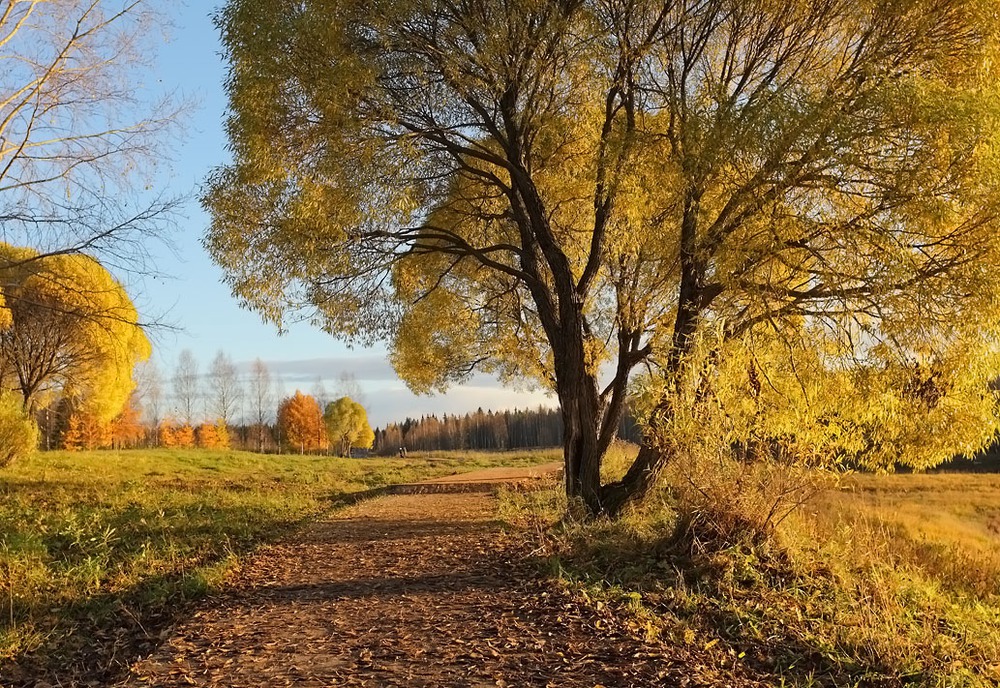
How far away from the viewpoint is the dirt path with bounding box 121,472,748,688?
13.6ft

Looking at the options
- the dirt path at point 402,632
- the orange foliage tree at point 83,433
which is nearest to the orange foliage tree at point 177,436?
the orange foliage tree at point 83,433

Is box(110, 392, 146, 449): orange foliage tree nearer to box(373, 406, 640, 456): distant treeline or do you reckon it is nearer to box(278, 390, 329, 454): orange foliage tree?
box(278, 390, 329, 454): orange foliage tree

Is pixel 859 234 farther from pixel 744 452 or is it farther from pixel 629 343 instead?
pixel 629 343

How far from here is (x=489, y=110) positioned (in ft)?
33.2

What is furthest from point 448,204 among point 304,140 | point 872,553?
point 872,553

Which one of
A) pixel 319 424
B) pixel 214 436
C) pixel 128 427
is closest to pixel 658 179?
pixel 128 427

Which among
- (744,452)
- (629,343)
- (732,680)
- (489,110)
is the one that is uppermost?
(489,110)

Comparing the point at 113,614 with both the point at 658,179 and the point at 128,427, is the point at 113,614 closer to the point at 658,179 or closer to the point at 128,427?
the point at 658,179

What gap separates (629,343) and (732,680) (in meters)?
7.32

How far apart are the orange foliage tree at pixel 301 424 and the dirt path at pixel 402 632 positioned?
51.7 meters

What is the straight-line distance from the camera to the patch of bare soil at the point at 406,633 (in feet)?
13.6

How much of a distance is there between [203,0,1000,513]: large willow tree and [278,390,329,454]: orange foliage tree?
1887 inches

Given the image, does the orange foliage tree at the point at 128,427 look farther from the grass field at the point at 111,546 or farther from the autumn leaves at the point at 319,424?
the grass field at the point at 111,546

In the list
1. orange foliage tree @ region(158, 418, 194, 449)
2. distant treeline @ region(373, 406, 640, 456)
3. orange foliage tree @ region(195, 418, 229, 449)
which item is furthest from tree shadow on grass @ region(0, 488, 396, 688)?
distant treeline @ region(373, 406, 640, 456)
